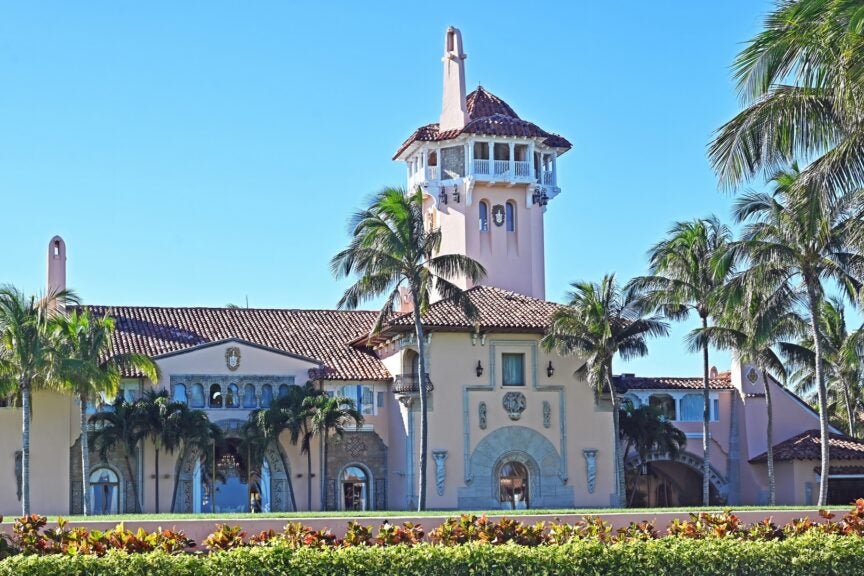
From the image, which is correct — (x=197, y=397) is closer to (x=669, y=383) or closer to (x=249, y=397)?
(x=249, y=397)

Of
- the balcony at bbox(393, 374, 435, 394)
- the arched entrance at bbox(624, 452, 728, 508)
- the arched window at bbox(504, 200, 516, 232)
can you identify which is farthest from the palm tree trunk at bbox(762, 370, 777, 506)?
the balcony at bbox(393, 374, 435, 394)

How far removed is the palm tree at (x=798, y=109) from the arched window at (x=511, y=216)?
37128mm

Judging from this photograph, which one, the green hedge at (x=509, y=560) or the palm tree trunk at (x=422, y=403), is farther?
the palm tree trunk at (x=422, y=403)

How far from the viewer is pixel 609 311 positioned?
5178 centimetres

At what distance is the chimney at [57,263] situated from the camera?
5703 cm

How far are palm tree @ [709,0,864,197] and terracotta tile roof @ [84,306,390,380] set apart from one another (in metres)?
30.1

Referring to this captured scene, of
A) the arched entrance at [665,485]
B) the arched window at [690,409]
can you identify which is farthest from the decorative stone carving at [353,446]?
the arched window at [690,409]

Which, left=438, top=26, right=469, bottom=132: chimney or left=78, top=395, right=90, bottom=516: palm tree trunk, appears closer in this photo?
left=78, top=395, right=90, bottom=516: palm tree trunk

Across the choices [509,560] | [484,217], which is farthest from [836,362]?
[509,560]

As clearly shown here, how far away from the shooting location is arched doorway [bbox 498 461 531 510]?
52.8m

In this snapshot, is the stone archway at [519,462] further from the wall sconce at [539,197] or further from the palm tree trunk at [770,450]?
the wall sconce at [539,197]

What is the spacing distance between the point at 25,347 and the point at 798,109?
29.9 m

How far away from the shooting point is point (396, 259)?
48.0m

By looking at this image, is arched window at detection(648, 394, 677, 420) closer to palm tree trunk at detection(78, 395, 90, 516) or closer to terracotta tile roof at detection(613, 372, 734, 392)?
terracotta tile roof at detection(613, 372, 734, 392)
